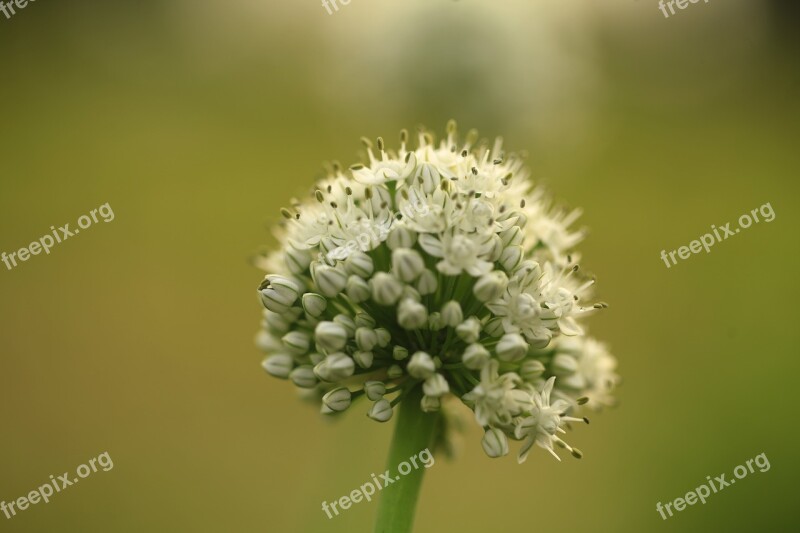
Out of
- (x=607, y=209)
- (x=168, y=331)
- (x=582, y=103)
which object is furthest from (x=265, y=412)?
(x=607, y=209)

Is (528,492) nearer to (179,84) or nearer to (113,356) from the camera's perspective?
(113,356)

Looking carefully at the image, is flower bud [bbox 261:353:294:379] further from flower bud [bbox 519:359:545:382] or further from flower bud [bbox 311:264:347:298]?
flower bud [bbox 519:359:545:382]

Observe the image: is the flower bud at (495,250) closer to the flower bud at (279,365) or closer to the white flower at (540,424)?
the white flower at (540,424)

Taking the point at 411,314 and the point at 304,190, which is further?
the point at 304,190

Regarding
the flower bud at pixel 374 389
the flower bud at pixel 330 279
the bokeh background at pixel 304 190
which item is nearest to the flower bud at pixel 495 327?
the flower bud at pixel 374 389

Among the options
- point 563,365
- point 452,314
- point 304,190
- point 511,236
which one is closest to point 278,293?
point 452,314

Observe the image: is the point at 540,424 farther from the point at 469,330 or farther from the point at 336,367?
the point at 336,367
